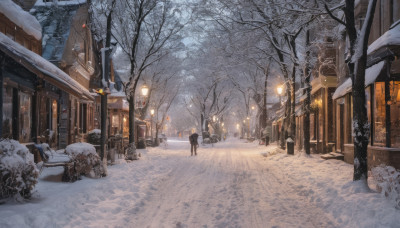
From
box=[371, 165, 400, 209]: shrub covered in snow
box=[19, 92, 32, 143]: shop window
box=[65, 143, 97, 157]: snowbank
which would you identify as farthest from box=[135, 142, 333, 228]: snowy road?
box=[19, 92, 32, 143]: shop window

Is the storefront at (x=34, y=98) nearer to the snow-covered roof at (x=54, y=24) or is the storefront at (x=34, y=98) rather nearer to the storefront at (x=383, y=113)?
the snow-covered roof at (x=54, y=24)

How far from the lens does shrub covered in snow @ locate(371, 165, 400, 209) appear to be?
22.2 ft

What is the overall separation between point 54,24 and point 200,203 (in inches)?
553

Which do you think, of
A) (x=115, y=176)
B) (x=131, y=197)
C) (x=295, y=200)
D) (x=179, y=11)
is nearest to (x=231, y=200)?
(x=295, y=200)

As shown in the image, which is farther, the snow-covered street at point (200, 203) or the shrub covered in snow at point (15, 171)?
the shrub covered in snow at point (15, 171)

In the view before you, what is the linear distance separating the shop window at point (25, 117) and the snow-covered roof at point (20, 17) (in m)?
2.81

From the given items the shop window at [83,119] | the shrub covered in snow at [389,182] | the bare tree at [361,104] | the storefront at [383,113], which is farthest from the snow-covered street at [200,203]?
the shop window at [83,119]

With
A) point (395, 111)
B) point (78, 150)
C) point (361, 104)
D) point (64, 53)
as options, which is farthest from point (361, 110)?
point (64, 53)

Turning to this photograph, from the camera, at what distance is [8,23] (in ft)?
42.4

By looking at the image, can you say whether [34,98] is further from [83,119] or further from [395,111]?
[395,111]

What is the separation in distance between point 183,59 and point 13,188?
113 feet

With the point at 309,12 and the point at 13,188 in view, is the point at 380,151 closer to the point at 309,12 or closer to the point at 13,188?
the point at 309,12

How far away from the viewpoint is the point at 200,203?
8.37m

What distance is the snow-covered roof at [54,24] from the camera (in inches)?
679
